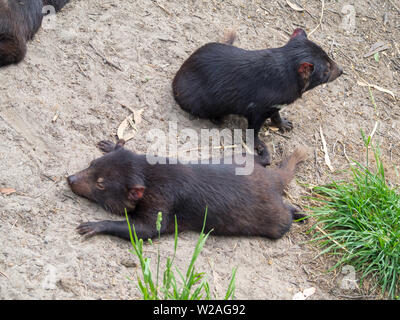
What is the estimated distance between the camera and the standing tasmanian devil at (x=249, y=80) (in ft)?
17.7

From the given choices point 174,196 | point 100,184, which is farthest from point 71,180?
point 174,196

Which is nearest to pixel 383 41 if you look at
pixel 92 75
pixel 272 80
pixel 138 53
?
pixel 272 80

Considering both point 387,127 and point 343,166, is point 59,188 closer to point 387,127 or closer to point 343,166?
point 343,166

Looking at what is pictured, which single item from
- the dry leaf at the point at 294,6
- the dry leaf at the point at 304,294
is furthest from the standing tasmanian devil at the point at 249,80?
the dry leaf at the point at 294,6

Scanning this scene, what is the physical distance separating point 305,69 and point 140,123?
178cm

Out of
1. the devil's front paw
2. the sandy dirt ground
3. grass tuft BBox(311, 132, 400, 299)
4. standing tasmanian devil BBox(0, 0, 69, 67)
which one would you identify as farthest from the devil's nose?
grass tuft BBox(311, 132, 400, 299)

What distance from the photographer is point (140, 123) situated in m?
5.24

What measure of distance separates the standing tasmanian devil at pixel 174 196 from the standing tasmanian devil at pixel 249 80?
906mm

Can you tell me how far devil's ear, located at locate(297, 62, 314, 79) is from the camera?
5332mm

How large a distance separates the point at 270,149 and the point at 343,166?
803mm

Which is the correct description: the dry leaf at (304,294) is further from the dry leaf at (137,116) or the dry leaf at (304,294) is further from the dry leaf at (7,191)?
the dry leaf at (7,191)

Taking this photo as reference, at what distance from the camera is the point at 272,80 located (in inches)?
212

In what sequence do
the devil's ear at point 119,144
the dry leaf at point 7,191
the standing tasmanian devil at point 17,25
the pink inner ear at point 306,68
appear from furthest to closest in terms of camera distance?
the pink inner ear at point 306,68
the standing tasmanian devil at point 17,25
the devil's ear at point 119,144
the dry leaf at point 7,191

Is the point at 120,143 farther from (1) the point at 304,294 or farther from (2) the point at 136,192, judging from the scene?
(1) the point at 304,294
